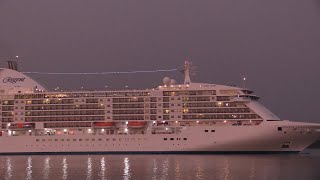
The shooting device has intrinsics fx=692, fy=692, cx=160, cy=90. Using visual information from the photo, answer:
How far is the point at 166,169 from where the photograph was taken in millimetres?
52156

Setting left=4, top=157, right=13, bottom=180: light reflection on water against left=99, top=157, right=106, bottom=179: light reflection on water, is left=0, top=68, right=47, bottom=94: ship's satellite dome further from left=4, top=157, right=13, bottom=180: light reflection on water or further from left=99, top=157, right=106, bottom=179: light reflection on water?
left=99, top=157, right=106, bottom=179: light reflection on water

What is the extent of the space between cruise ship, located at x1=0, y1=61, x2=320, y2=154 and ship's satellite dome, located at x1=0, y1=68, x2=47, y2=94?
0.37 ft

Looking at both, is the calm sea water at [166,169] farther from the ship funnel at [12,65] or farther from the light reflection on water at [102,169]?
the ship funnel at [12,65]

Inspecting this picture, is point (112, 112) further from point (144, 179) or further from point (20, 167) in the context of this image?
point (144, 179)

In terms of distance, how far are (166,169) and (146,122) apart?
20535 mm

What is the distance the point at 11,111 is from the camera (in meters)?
76.1

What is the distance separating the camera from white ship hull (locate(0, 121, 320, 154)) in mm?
68125

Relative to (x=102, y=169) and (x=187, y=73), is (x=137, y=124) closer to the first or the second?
(x=187, y=73)

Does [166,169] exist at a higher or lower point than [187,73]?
lower

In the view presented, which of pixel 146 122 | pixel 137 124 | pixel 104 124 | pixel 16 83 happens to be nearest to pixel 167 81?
pixel 146 122

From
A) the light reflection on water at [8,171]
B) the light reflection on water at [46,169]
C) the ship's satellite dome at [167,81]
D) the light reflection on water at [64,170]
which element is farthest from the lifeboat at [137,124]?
the light reflection on water at [8,171]

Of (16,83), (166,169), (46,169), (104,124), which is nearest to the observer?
(166,169)

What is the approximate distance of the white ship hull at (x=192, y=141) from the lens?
68.1m

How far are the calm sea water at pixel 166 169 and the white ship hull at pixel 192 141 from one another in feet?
16.4
